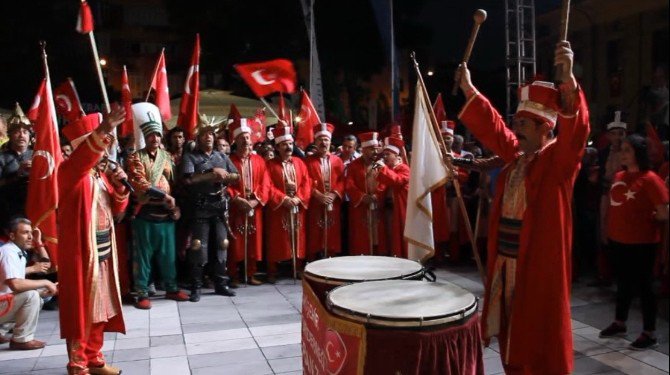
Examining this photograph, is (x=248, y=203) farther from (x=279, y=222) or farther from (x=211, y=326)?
(x=211, y=326)

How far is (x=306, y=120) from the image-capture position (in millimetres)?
8664

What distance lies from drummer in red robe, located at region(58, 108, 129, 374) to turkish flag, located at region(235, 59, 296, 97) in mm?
3740

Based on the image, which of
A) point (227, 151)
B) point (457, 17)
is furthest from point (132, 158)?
point (457, 17)

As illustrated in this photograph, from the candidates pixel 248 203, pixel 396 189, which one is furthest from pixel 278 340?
pixel 396 189

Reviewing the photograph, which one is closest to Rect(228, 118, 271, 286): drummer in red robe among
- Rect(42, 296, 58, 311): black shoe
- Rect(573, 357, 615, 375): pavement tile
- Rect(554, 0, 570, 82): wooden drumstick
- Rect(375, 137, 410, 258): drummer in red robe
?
Rect(375, 137, 410, 258): drummer in red robe

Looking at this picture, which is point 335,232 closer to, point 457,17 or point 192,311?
point 192,311

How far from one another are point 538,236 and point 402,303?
0.91 metres

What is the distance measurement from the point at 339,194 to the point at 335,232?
534 millimetres

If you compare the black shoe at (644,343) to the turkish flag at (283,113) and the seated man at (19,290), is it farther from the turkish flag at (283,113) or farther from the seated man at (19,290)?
the turkish flag at (283,113)

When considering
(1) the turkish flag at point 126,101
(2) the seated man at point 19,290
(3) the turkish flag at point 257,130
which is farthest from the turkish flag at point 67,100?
(3) the turkish flag at point 257,130

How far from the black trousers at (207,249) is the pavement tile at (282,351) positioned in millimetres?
1944

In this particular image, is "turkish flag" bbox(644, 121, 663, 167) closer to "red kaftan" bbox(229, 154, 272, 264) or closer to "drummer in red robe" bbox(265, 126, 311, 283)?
"drummer in red robe" bbox(265, 126, 311, 283)

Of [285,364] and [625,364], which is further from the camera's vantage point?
[285,364]

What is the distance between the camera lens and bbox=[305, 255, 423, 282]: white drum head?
3076mm
